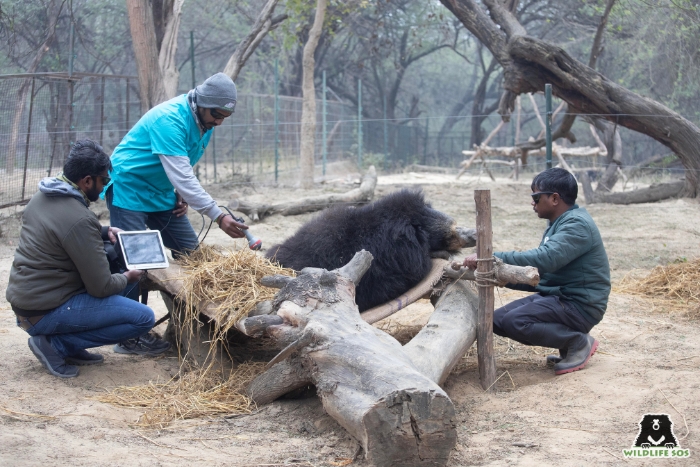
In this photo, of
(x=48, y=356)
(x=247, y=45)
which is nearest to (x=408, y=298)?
(x=48, y=356)

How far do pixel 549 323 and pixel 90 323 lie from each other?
2.48 m

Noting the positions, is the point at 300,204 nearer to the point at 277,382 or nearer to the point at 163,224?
the point at 163,224

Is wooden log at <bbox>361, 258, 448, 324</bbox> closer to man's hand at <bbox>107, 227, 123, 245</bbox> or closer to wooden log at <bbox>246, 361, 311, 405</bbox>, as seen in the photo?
wooden log at <bbox>246, 361, 311, 405</bbox>

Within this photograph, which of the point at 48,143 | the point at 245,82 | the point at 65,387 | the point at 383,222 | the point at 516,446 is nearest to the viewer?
the point at 516,446

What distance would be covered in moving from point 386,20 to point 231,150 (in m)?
11.8

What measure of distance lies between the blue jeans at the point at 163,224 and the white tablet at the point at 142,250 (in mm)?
397

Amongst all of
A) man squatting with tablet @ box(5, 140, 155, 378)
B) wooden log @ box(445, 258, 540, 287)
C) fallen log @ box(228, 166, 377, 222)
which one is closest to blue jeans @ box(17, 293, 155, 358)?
man squatting with tablet @ box(5, 140, 155, 378)

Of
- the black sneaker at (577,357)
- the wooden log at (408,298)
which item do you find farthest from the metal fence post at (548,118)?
the black sneaker at (577,357)

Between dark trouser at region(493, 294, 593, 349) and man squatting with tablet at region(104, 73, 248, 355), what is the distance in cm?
166

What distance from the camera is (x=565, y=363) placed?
3.58m

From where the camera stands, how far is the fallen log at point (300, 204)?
28.7 feet

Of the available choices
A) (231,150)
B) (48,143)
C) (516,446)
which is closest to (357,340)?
(516,446)

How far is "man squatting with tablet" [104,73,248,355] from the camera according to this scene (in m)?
3.88

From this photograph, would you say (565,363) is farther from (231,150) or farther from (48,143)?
(231,150)
